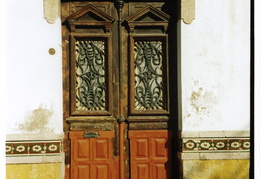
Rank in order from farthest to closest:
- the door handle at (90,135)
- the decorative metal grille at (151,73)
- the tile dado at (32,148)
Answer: the decorative metal grille at (151,73), the door handle at (90,135), the tile dado at (32,148)

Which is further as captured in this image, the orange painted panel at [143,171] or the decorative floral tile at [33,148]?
the orange painted panel at [143,171]

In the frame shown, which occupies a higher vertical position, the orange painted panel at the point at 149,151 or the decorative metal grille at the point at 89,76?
the decorative metal grille at the point at 89,76

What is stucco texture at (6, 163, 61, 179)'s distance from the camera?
4680 millimetres

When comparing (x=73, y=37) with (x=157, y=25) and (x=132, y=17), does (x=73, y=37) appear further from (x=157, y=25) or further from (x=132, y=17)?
(x=157, y=25)

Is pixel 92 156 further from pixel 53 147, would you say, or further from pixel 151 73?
pixel 151 73

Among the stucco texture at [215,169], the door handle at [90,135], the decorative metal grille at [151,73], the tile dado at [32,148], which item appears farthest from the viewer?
the decorative metal grille at [151,73]

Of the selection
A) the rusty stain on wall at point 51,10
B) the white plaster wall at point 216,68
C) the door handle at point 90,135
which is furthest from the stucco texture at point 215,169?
the rusty stain on wall at point 51,10

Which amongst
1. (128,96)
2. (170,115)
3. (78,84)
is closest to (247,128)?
(170,115)

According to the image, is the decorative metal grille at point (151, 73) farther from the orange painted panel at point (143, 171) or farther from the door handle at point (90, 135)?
the orange painted panel at point (143, 171)

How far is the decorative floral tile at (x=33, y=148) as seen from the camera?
468cm

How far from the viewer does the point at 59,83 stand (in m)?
4.77

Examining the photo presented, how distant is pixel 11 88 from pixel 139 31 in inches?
93.2

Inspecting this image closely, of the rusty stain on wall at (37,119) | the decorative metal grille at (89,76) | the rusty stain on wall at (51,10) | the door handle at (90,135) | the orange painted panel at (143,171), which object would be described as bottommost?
the orange painted panel at (143,171)

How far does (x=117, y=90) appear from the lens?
5.06m
